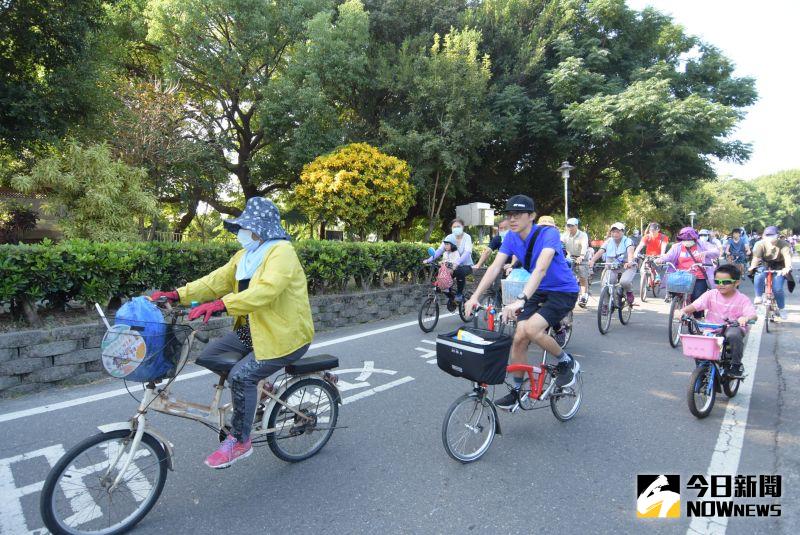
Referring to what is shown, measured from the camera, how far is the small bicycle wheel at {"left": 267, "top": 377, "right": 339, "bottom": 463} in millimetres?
3271

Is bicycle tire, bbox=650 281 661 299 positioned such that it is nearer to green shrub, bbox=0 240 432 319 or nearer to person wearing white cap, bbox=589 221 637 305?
person wearing white cap, bbox=589 221 637 305

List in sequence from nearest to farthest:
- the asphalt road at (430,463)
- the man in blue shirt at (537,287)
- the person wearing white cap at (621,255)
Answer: the asphalt road at (430,463) → the man in blue shirt at (537,287) → the person wearing white cap at (621,255)

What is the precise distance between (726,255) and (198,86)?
2045 centimetres

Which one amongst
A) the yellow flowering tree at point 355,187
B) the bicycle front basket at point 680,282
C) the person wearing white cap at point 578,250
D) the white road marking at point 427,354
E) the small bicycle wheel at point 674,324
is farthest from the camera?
the yellow flowering tree at point 355,187

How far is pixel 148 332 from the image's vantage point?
2535 mm

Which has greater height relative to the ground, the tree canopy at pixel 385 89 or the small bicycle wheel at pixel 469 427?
the tree canopy at pixel 385 89

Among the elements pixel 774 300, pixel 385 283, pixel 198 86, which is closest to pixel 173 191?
pixel 198 86

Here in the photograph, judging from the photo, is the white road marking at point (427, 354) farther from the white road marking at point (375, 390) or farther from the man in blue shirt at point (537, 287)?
the man in blue shirt at point (537, 287)

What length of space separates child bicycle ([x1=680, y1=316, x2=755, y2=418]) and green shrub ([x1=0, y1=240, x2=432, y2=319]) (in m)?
5.81

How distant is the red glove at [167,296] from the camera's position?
9.66ft

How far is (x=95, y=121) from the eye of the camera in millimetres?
11695

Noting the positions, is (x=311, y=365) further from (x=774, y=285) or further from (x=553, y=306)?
(x=774, y=285)

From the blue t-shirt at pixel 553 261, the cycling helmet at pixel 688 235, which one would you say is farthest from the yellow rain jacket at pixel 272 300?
the cycling helmet at pixel 688 235

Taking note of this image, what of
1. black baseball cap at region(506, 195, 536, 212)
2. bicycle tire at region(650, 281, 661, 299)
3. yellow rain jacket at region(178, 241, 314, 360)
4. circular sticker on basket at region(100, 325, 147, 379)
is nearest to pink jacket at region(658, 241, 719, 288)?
black baseball cap at region(506, 195, 536, 212)
